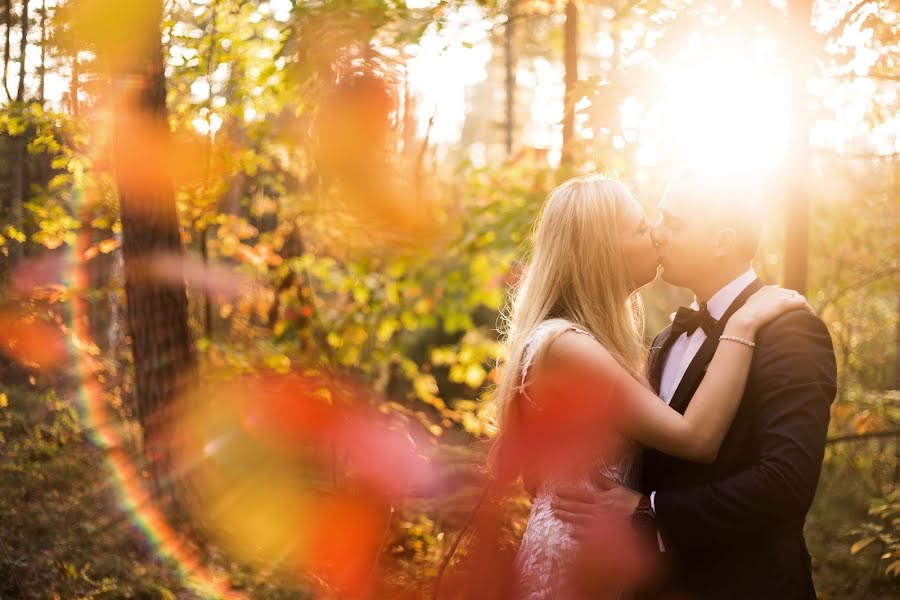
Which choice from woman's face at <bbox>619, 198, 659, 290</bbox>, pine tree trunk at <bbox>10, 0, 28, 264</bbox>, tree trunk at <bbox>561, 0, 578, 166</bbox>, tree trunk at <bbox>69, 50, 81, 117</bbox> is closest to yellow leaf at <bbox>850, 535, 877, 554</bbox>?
woman's face at <bbox>619, 198, 659, 290</bbox>

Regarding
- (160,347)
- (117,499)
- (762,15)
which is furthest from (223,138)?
(762,15)

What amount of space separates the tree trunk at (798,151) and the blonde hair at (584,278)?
2551mm

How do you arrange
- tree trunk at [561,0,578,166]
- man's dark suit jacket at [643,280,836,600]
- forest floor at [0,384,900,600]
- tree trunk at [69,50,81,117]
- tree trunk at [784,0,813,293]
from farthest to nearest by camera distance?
tree trunk at [561,0,578,166] < tree trunk at [69,50,81,117] < forest floor at [0,384,900,600] < tree trunk at [784,0,813,293] < man's dark suit jacket at [643,280,836,600]

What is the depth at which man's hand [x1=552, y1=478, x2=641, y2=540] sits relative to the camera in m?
2.55

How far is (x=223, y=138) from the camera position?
253 inches

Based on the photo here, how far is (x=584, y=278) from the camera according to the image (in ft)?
8.71

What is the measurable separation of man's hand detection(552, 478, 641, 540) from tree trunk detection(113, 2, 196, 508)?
11.4 ft

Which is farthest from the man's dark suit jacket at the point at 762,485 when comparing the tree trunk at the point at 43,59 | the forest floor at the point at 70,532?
the tree trunk at the point at 43,59

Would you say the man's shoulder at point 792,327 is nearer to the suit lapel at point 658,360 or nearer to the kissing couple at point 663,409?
the kissing couple at point 663,409

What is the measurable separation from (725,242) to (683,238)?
5.3 inches

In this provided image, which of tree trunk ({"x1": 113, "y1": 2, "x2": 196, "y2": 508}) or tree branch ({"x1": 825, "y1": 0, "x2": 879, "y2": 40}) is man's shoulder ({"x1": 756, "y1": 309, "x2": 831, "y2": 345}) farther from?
tree trunk ({"x1": 113, "y1": 2, "x2": 196, "y2": 508})

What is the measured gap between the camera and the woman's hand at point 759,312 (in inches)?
95.6

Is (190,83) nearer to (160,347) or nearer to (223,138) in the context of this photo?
(223,138)

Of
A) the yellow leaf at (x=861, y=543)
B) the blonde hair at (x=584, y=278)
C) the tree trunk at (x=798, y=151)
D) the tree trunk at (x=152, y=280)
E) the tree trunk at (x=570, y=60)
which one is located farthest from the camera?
the tree trunk at (x=570, y=60)
